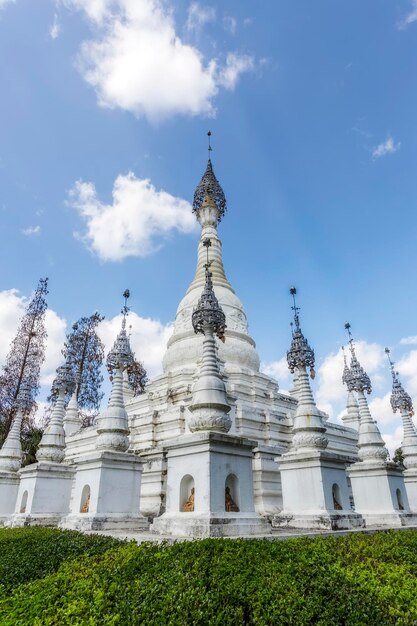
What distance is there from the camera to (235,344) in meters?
26.4

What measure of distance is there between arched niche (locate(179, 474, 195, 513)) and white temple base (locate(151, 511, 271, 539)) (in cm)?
37

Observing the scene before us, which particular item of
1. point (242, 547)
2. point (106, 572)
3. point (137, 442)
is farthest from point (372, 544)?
point (137, 442)

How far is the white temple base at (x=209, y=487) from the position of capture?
9.41 metres

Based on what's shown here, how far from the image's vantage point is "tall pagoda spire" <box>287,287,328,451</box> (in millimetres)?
13844

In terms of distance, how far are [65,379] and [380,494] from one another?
15.4 meters

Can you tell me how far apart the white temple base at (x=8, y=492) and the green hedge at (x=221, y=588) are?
14.7 m

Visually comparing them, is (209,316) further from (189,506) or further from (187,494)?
(189,506)

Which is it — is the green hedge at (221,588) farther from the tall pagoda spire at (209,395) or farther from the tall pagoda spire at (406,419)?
the tall pagoda spire at (406,419)

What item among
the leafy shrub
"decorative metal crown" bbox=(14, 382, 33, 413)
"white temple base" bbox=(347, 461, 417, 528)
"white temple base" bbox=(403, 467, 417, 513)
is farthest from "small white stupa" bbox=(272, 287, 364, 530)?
→ "decorative metal crown" bbox=(14, 382, 33, 413)

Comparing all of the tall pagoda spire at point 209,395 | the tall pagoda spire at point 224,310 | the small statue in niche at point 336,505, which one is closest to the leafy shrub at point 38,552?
the tall pagoda spire at point 209,395

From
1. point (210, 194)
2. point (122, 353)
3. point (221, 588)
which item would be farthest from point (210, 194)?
point (221, 588)

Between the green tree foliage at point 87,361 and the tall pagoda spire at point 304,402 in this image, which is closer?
the tall pagoda spire at point 304,402

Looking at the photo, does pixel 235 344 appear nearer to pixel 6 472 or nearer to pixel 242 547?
pixel 6 472

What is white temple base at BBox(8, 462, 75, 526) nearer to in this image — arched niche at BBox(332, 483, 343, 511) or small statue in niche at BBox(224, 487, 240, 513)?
small statue in niche at BBox(224, 487, 240, 513)
